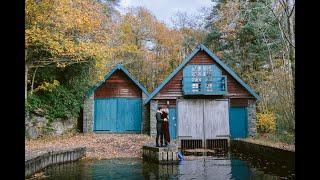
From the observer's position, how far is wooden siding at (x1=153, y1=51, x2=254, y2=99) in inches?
928

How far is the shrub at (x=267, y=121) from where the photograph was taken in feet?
77.0

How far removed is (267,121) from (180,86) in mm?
6027

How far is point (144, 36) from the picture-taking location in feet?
118

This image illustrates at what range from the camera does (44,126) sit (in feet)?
67.2

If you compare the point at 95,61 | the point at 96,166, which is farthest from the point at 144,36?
the point at 96,166

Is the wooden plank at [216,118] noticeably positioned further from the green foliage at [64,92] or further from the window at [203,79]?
the green foliage at [64,92]

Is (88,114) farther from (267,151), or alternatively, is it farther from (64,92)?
(267,151)

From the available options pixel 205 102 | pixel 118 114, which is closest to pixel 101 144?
pixel 118 114

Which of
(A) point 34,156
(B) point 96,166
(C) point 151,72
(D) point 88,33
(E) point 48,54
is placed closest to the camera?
(A) point 34,156

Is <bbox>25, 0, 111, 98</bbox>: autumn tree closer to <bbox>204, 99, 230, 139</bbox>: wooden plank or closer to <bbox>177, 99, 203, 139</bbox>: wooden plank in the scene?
<bbox>177, 99, 203, 139</bbox>: wooden plank
